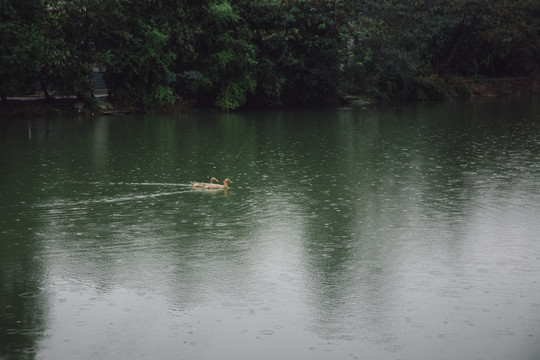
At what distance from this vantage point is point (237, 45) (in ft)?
141

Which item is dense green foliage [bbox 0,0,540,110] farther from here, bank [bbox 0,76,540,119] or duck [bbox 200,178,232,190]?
duck [bbox 200,178,232,190]

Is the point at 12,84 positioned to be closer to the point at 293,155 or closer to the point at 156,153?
the point at 156,153

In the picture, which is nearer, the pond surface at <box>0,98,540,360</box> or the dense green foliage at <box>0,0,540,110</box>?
the pond surface at <box>0,98,540,360</box>

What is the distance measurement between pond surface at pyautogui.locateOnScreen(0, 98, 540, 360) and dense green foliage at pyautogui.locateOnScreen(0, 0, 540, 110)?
1491 centimetres

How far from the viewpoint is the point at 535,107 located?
43625 mm

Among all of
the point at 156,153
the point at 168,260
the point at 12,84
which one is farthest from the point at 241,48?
the point at 168,260

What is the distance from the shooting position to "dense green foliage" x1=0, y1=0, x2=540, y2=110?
38281 mm

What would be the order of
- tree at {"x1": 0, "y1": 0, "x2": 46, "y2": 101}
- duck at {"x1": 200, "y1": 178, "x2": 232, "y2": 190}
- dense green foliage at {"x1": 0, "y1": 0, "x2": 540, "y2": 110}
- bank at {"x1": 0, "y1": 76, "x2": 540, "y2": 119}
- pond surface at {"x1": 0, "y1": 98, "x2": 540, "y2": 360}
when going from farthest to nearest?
bank at {"x1": 0, "y1": 76, "x2": 540, "y2": 119} → dense green foliage at {"x1": 0, "y1": 0, "x2": 540, "y2": 110} → tree at {"x1": 0, "y1": 0, "x2": 46, "y2": 101} → duck at {"x1": 200, "y1": 178, "x2": 232, "y2": 190} → pond surface at {"x1": 0, "y1": 98, "x2": 540, "y2": 360}

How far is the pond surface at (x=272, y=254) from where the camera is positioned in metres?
8.67

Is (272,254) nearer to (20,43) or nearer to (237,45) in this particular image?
(20,43)

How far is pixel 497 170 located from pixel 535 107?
83.9 feet

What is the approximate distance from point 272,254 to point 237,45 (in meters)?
32.4

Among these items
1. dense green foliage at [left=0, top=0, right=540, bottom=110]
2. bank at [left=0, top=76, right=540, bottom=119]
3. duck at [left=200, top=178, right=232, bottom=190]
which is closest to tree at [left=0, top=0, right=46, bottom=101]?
dense green foliage at [left=0, top=0, right=540, bottom=110]

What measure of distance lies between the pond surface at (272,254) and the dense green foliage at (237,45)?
14910 millimetres
